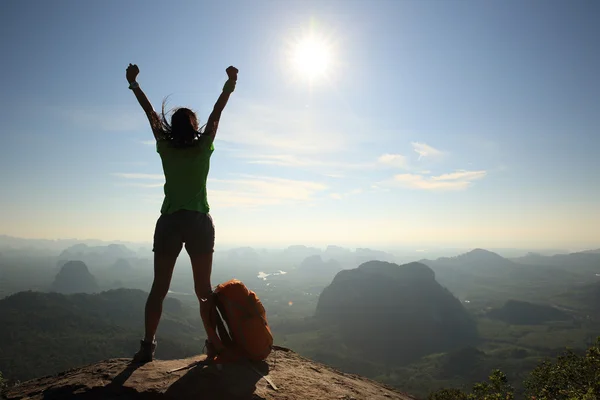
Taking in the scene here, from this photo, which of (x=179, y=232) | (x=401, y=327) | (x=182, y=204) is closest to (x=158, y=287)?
(x=179, y=232)

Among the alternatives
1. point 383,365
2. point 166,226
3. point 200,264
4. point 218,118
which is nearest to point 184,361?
point 200,264

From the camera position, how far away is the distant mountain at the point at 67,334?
305 feet

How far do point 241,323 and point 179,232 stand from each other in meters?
1.84

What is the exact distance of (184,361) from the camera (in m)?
5.37

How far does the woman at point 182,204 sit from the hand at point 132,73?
96 cm

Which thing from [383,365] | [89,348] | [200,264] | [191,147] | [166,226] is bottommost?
[383,365]

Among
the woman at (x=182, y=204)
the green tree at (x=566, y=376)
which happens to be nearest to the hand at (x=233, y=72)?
the woman at (x=182, y=204)

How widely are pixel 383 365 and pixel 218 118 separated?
160 metres

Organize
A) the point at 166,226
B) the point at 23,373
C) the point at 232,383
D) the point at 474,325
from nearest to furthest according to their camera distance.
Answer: the point at 232,383
the point at 166,226
the point at 23,373
the point at 474,325

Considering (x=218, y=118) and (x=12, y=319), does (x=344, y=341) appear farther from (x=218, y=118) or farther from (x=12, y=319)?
(x=218, y=118)

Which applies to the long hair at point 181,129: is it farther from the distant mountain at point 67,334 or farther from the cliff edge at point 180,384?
the distant mountain at point 67,334

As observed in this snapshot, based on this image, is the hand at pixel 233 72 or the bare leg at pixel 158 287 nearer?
the bare leg at pixel 158 287

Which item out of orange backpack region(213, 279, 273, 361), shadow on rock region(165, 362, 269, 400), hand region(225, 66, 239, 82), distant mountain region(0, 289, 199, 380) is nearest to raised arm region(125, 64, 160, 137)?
hand region(225, 66, 239, 82)

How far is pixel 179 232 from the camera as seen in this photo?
15.0 feet
